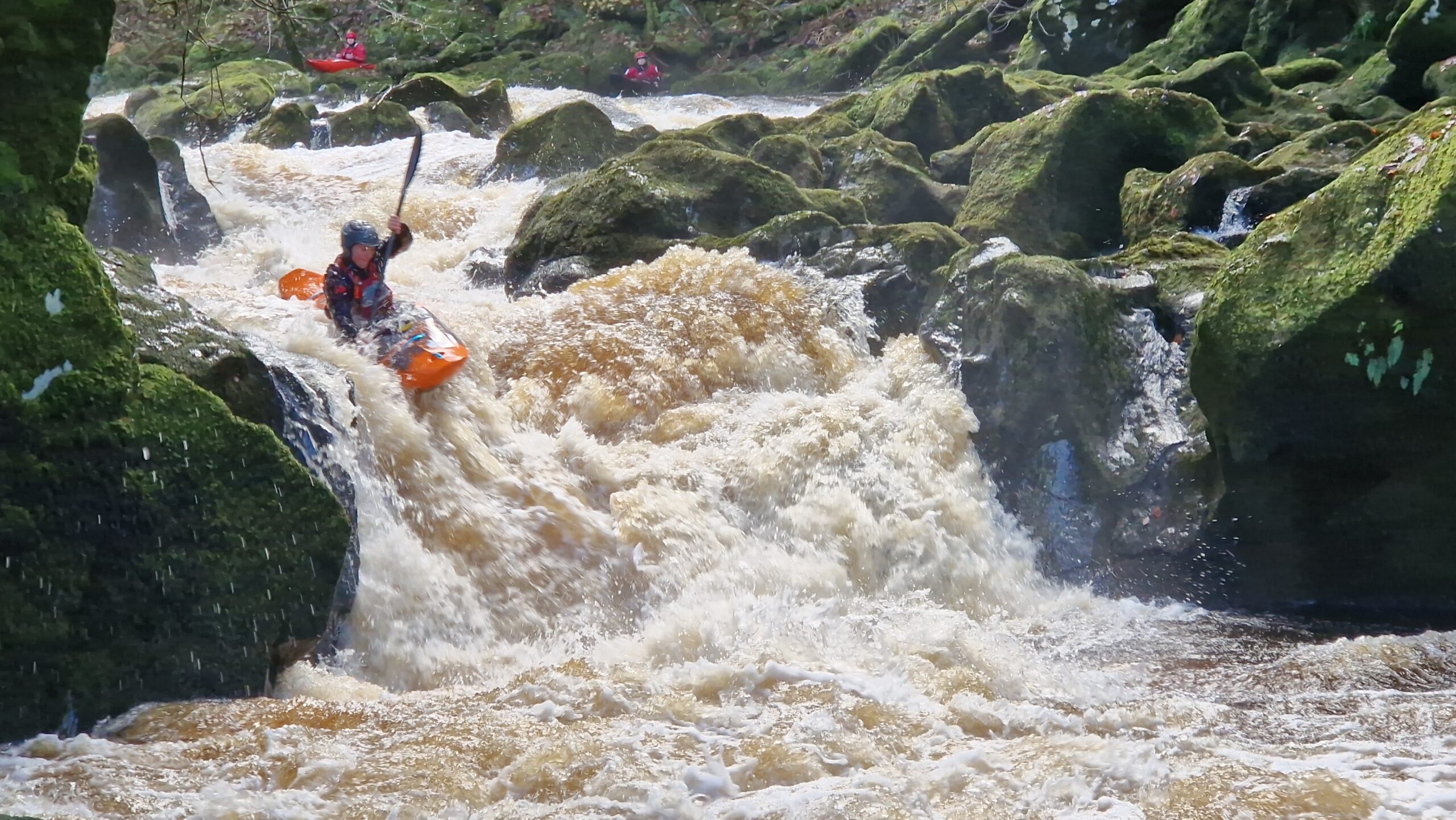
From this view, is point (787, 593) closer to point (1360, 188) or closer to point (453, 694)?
point (453, 694)

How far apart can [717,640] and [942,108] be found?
27.0ft

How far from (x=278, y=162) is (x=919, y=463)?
8799 mm

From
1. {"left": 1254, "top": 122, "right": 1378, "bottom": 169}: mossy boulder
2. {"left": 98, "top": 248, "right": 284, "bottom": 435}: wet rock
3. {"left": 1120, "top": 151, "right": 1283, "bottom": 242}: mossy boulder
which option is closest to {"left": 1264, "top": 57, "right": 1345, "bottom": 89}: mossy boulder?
{"left": 1254, "top": 122, "right": 1378, "bottom": 169}: mossy boulder

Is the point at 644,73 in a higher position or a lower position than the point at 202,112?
higher

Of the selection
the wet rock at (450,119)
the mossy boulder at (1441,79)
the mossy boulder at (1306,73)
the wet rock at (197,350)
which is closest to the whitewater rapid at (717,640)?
the wet rock at (197,350)

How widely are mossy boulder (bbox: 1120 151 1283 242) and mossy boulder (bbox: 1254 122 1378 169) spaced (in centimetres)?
22

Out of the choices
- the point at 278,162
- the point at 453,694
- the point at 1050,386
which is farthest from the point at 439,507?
→ the point at 278,162

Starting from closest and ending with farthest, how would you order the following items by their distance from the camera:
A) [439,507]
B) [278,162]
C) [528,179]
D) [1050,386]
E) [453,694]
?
[453,694], [439,507], [1050,386], [528,179], [278,162]

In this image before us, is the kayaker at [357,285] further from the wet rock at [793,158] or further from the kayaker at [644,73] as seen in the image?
the kayaker at [644,73]

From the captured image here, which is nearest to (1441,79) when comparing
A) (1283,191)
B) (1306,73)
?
(1306,73)

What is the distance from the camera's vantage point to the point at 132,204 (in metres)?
9.60

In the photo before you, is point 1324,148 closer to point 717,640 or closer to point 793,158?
point 793,158

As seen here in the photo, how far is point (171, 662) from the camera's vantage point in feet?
13.4

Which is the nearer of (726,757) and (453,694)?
(726,757)
